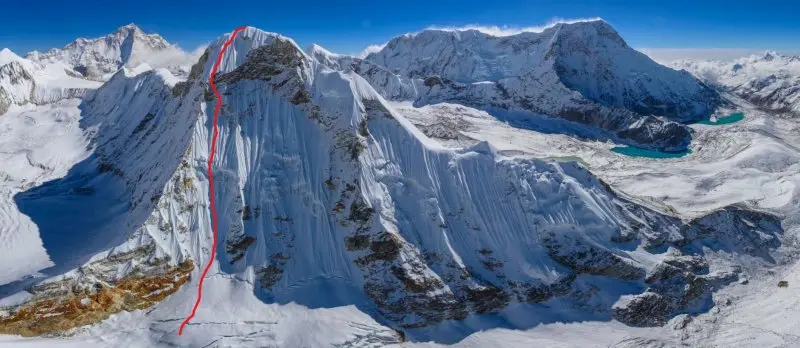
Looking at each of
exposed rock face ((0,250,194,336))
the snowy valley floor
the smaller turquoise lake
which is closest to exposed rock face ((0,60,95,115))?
the snowy valley floor

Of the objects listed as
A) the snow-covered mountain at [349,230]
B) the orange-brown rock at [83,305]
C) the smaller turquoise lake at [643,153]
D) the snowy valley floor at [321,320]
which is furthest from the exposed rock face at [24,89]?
the smaller turquoise lake at [643,153]

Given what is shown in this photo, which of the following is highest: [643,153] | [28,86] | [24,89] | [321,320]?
[28,86]

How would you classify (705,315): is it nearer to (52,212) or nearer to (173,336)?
(173,336)

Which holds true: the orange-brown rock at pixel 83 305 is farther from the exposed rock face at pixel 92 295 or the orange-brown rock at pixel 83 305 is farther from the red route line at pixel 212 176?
the red route line at pixel 212 176

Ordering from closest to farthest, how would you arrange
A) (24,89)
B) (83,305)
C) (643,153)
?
(83,305) < (24,89) < (643,153)

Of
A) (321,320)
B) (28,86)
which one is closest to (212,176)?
(321,320)

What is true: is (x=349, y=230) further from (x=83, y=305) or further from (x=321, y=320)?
(x=83, y=305)
